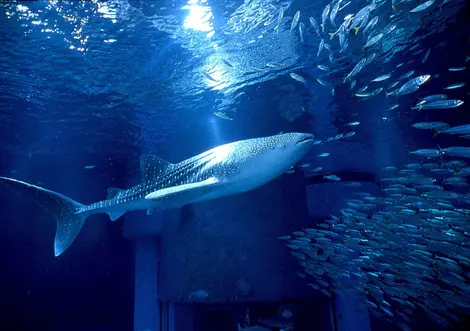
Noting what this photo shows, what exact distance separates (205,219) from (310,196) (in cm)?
1221

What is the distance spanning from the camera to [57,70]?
8781 millimetres

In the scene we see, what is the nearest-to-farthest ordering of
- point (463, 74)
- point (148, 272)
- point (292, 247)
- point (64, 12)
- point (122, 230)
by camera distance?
point (64, 12), point (292, 247), point (463, 74), point (148, 272), point (122, 230)

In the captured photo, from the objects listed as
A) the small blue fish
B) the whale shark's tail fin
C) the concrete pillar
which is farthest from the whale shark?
the concrete pillar

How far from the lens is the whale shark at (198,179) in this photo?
380 centimetres

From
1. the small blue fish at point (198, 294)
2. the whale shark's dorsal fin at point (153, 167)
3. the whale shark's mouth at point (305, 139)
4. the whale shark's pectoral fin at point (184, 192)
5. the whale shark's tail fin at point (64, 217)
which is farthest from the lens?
the small blue fish at point (198, 294)

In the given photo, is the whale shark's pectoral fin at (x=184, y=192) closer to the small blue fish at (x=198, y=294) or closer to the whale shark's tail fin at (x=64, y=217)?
the whale shark's tail fin at (x=64, y=217)

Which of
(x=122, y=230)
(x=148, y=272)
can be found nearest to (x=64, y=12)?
(x=148, y=272)

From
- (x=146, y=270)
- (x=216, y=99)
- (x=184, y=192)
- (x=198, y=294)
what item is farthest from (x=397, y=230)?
(x=146, y=270)

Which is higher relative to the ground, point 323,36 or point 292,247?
point 323,36

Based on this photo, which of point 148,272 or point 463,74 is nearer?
point 463,74

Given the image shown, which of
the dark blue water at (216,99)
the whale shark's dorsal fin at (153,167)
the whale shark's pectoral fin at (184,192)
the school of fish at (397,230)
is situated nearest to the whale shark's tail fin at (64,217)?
the whale shark's dorsal fin at (153,167)

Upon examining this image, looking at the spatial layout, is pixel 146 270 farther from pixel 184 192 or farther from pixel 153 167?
pixel 184 192

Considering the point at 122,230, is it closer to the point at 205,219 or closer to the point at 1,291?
the point at 1,291

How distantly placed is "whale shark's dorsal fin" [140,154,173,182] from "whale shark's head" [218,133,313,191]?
1.76 meters
